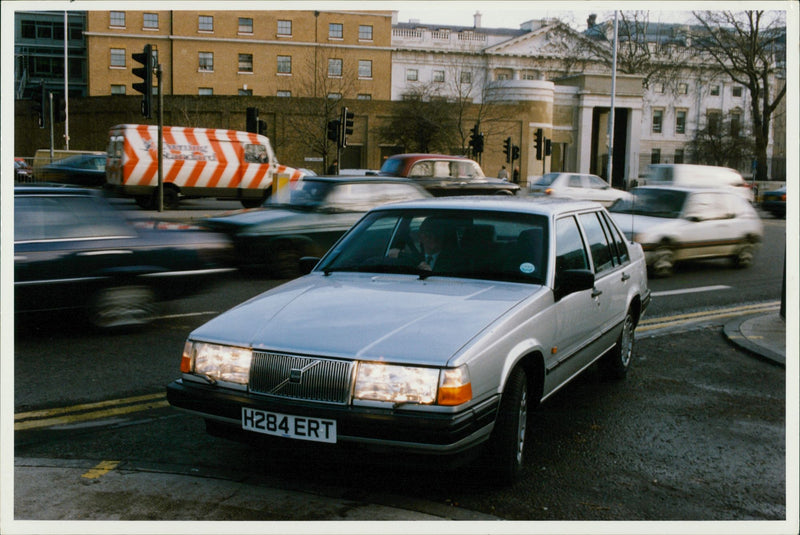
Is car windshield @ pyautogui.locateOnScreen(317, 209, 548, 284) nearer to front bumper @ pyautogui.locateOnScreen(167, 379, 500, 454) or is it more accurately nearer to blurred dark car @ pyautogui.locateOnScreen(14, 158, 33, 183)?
front bumper @ pyautogui.locateOnScreen(167, 379, 500, 454)

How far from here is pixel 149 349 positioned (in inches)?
293

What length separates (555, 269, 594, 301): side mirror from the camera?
480 cm

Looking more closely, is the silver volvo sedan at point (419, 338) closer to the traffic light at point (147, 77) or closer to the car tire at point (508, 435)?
the car tire at point (508, 435)

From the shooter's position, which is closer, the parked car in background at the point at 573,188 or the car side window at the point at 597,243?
the car side window at the point at 597,243

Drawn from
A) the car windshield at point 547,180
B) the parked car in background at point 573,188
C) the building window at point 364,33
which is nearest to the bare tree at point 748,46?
the parked car in background at point 573,188

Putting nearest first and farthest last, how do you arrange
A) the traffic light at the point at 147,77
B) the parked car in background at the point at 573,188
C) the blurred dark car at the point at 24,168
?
the traffic light at the point at 147,77
the parked car in background at the point at 573,188
the blurred dark car at the point at 24,168

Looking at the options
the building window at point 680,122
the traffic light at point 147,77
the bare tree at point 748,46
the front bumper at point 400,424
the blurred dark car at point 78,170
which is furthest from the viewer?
the building window at point 680,122

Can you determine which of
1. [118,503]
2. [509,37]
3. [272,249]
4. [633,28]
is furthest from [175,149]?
[509,37]

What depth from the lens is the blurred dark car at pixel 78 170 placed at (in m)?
28.6

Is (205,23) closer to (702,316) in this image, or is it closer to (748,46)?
(748,46)

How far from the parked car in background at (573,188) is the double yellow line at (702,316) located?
1449 cm

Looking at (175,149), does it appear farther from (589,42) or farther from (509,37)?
(509,37)

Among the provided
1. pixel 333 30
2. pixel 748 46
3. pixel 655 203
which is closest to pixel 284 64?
pixel 333 30

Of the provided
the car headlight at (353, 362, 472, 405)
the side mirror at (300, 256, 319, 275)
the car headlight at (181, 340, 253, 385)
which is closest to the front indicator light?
the car headlight at (353, 362, 472, 405)
